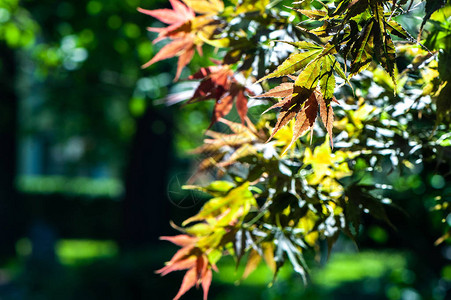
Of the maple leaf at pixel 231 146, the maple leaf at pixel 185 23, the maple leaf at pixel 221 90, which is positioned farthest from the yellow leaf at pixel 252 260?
the maple leaf at pixel 185 23

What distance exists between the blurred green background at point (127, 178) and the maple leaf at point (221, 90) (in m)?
0.37

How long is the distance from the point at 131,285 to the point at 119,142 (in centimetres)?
596

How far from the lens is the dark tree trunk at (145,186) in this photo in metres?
10.5

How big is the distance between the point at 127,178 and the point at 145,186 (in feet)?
1.73

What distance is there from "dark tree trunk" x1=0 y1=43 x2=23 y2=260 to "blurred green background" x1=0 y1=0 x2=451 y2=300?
1.1 inches

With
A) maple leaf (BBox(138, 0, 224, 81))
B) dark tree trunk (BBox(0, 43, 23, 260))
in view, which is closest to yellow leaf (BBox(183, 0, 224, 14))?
maple leaf (BBox(138, 0, 224, 81))

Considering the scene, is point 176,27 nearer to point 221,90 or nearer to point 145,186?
point 221,90

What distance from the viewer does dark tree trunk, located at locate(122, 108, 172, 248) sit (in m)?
10.5

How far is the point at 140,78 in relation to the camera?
7570mm

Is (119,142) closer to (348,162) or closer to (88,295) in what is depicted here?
(88,295)

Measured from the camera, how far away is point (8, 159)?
13.0m

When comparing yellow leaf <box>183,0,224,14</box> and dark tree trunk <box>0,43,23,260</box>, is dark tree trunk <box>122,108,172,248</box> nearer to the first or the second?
dark tree trunk <box>0,43,23,260</box>

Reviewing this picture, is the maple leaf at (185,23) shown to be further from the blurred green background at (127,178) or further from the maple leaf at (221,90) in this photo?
the blurred green background at (127,178)

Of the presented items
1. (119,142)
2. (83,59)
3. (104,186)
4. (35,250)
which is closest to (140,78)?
(83,59)
